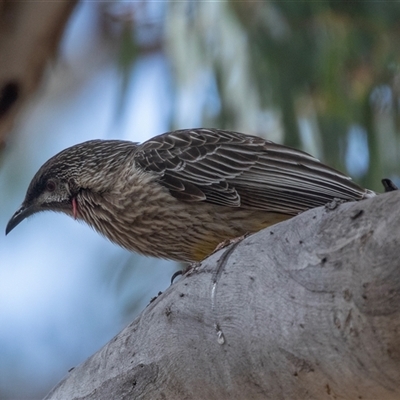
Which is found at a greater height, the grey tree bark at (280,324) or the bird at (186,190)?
the bird at (186,190)

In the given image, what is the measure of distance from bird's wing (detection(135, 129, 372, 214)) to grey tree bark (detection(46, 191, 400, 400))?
2.99 feet

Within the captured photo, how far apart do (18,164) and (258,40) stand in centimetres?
360

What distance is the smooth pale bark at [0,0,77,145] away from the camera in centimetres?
409

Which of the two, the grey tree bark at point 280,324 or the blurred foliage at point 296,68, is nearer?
the grey tree bark at point 280,324

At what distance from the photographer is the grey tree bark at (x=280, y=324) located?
5.57 ft

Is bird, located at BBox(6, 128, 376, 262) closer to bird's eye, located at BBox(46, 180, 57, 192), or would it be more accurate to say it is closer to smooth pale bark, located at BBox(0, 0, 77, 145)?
bird's eye, located at BBox(46, 180, 57, 192)

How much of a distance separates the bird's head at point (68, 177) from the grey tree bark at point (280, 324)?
129cm

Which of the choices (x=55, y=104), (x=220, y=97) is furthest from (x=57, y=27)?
(x=55, y=104)

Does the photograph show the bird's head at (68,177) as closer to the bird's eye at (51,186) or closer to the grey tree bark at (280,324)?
the bird's eye at (51,186)

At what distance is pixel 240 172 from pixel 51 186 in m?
0.97

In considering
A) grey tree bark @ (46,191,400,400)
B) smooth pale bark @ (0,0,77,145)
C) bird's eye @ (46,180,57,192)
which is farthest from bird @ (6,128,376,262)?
grey tree bark @ (46,191,400,400)

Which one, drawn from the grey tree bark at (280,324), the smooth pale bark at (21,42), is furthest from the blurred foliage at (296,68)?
the grey tree bark at (280,324)

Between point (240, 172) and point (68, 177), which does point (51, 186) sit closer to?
point (68, 177)

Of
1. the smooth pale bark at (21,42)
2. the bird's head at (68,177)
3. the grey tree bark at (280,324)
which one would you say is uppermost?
the smooth pale bark at (21,42)
